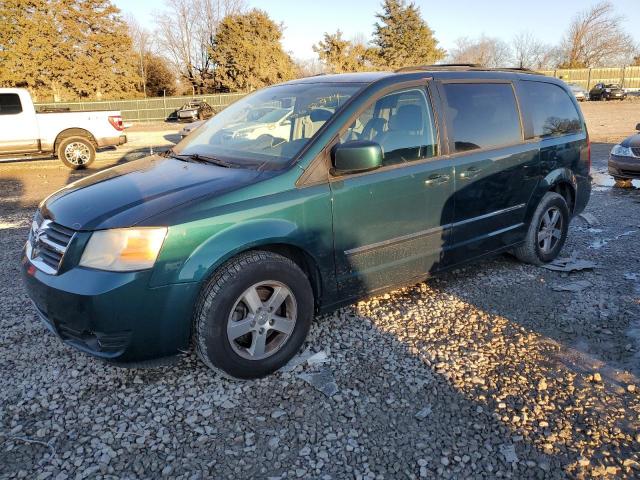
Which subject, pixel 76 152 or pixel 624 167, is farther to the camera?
pixel 76 152

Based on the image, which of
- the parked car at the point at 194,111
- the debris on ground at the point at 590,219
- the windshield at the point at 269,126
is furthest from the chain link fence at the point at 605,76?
the windshield at the point at 269,126

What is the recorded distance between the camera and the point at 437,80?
3855 mm

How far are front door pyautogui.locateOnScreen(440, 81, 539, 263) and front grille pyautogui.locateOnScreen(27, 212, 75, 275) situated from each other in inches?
108

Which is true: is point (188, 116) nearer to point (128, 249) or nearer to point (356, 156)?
point (356, 156)

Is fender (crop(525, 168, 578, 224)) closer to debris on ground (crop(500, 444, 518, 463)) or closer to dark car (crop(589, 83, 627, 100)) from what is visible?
debris on ground (crop(500, 444, 518, 463))

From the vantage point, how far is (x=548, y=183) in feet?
15.4

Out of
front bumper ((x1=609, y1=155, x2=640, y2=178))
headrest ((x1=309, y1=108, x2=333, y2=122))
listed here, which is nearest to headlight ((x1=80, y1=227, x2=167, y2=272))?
headrest ((x1=309, y1=108, x2=333, y2=122))

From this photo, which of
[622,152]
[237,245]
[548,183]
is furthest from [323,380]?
[622,152]

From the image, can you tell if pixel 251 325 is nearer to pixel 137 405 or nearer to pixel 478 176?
pixel 137 405

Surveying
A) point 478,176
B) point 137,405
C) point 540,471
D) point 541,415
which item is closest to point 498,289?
point 478,176

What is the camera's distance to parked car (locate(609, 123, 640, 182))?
804cm

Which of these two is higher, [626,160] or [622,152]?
[622,152]

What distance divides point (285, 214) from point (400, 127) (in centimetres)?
121

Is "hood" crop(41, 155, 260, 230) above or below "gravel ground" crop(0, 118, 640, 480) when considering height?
above
